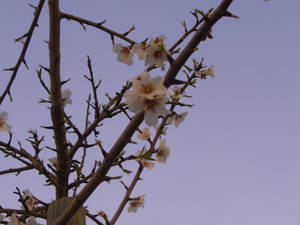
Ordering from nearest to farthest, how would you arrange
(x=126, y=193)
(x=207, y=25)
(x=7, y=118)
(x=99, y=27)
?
(x=207, y=25) → (x=99, y=27) → (x=7, y=118) → (x=126, y=193)

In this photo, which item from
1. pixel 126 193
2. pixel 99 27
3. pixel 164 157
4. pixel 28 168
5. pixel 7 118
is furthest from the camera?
pixel 164 157

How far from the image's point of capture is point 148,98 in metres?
1.27

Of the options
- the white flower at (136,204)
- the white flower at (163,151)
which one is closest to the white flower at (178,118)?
the white flower at (163,151)

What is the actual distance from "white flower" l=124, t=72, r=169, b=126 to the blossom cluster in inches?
5.5

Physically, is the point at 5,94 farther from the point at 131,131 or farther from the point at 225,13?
the point at 225,13

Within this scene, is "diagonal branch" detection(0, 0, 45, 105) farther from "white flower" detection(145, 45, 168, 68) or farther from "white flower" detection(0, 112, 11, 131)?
"white flower" detection(145, 45, 168, 68)

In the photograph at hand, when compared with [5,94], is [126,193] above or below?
below

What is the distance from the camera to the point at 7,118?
6.98 ft

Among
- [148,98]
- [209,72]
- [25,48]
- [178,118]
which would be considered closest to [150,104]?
[148,98]

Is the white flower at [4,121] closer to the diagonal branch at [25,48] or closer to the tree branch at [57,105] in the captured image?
the diagonal branch at [25,48]

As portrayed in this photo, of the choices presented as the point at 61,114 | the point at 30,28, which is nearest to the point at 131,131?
the point at 61,114

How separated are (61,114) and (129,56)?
0.58 m

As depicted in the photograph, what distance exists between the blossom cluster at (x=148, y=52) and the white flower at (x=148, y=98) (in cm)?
14

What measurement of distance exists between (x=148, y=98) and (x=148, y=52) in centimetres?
35
